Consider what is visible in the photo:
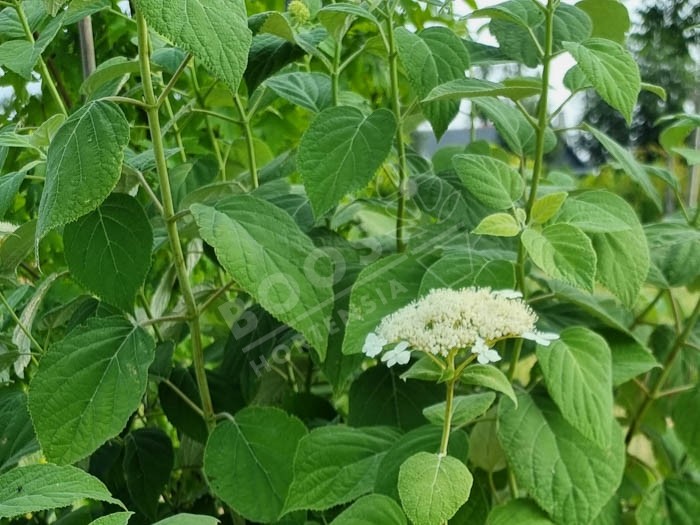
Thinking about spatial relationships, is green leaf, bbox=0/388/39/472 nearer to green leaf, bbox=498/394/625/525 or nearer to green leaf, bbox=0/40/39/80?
green leaf, bbox=0/40/39/80

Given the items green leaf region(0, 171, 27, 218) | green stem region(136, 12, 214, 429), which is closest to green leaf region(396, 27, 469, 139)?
green stem region(136, 12, 214, 429)

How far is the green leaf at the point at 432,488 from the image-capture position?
49 centimetres

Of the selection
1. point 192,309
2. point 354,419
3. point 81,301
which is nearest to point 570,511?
point 354,419

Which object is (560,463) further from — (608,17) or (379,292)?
(608,17)

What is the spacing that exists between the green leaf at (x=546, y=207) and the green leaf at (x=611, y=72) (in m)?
0.08

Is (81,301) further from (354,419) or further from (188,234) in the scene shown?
(354,419)

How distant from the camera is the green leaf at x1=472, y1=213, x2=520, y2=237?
0.64m

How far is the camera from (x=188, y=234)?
0.79 meters

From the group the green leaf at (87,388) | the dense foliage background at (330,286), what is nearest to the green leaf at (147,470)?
the dense foliage background at (330,286)

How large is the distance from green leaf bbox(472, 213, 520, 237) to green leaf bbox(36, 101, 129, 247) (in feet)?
0.86

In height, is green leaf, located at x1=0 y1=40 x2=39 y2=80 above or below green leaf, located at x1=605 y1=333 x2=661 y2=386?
above

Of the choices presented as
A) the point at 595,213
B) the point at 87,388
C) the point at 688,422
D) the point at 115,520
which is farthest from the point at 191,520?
the point at 688,422

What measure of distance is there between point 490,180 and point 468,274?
0.08 meters

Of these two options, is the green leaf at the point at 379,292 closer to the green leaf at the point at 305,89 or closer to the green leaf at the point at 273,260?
the green leaf at the point at 273,260
